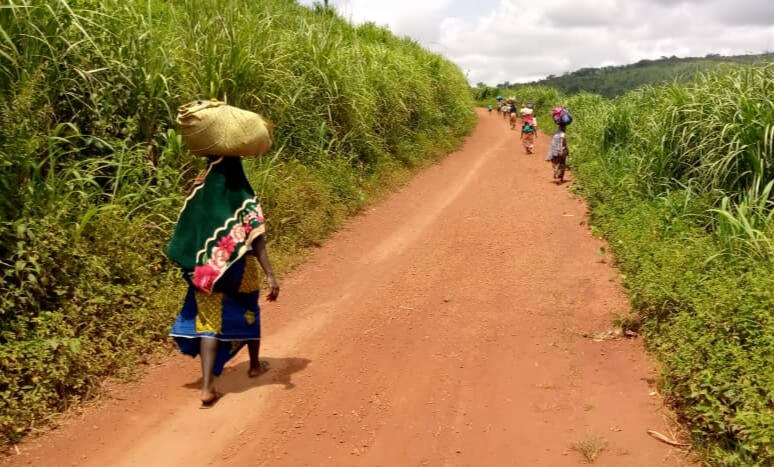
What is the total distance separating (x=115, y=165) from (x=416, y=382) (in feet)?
9.97

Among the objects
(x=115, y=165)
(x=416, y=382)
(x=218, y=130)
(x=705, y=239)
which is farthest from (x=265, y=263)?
(x=705, y=239)

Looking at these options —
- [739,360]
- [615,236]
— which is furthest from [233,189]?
[615,236]

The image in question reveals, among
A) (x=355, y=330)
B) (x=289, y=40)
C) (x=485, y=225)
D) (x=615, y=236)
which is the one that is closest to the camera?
(x=355, y=330)

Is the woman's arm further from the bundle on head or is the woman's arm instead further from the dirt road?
the dirt road

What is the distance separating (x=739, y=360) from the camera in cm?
306

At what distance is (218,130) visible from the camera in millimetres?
3238

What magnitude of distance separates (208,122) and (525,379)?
247 centimetres

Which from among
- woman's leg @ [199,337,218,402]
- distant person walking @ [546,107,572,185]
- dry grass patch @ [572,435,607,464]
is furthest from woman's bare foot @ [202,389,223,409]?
distant person walking @ [546,107,572,185]

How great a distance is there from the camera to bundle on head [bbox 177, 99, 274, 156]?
323 cm

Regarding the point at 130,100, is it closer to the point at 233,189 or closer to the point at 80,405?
the point at 233,189

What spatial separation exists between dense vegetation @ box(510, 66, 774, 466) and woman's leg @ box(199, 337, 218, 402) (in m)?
2.64

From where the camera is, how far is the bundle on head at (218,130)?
323 cm

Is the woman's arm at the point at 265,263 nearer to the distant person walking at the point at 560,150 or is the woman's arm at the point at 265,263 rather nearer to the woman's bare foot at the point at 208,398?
the woman's bare foot at the point at 208,398

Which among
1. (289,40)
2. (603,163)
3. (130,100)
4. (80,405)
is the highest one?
(289,40)
